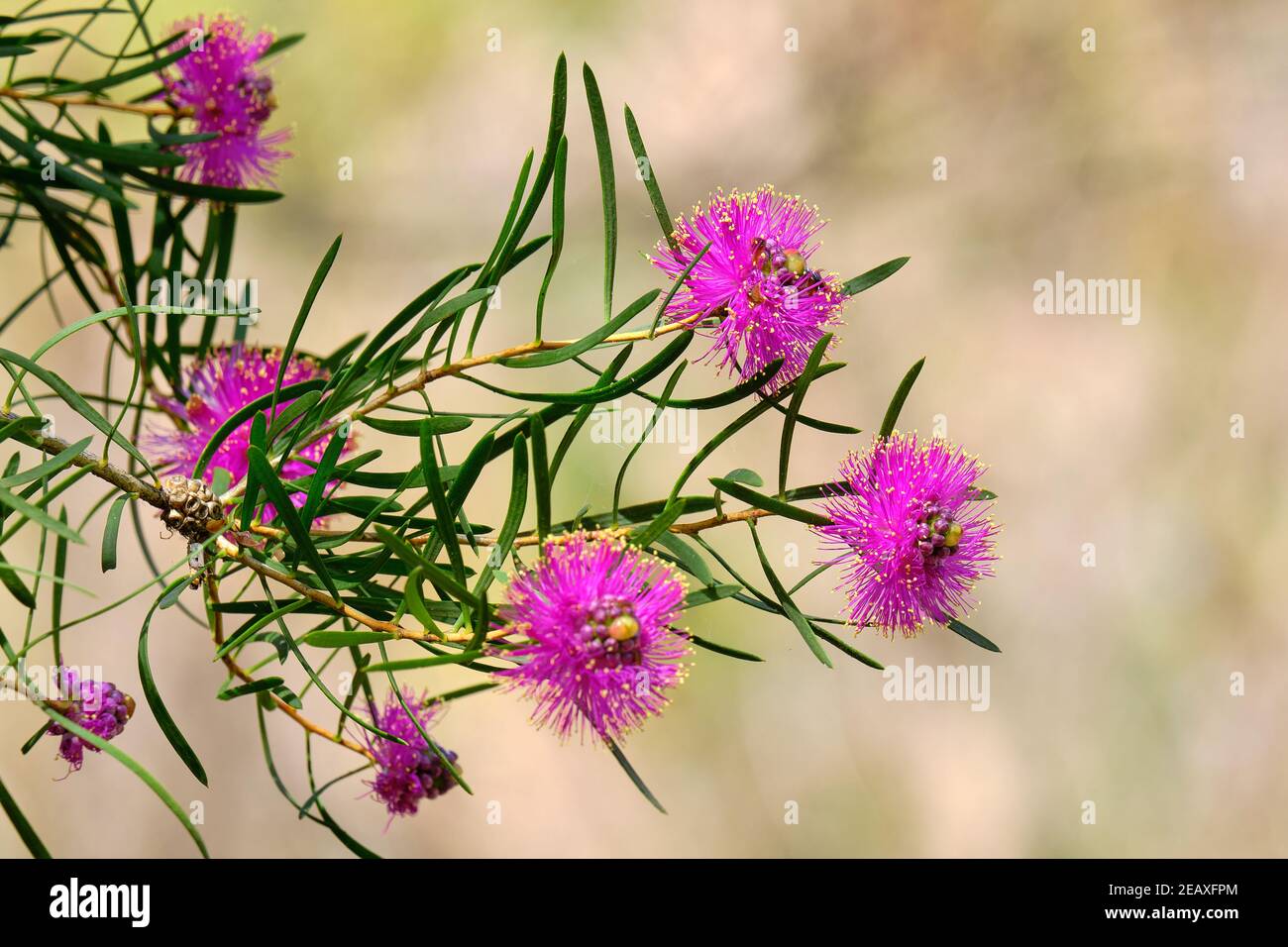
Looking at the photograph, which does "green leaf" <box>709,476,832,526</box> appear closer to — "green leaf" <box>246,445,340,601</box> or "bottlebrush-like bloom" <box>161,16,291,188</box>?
"green leaf" <box>246,445,340,601</box>

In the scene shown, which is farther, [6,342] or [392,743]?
[6,342]

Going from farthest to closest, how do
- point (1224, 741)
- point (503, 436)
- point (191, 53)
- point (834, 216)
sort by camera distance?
point (834, 216) → point (1224, 741) → point (191, 53) → point (503, 436)

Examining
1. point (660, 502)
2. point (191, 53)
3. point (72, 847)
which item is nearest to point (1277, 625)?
point (660, 502)

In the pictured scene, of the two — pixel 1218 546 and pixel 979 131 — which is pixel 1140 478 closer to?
pixel 1218 546
